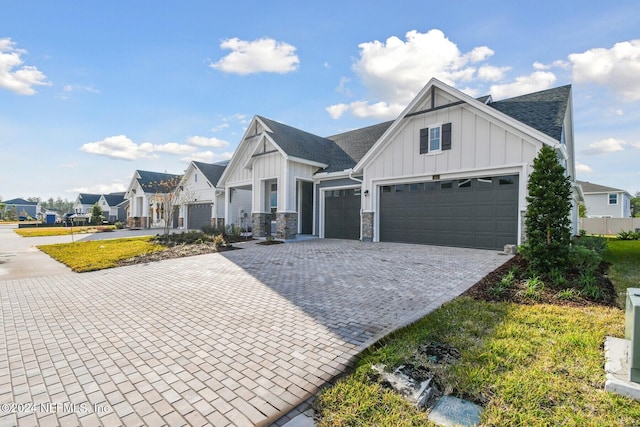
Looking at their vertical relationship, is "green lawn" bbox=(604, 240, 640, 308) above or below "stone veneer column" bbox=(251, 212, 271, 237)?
below

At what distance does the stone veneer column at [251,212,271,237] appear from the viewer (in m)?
16.7

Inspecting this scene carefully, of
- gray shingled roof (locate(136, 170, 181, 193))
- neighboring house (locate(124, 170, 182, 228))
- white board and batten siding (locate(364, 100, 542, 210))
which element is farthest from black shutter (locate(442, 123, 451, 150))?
neighboring house (locate(124, 170, 182, 228))

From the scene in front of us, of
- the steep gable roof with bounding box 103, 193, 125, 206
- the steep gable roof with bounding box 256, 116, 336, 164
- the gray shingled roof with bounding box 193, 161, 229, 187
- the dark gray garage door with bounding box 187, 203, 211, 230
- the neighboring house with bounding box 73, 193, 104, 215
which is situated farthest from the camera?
the neighboring house with bounding box 73, 193, 104, 215

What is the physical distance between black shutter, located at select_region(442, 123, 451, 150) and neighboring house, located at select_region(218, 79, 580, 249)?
0.04 metres

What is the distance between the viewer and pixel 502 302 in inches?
195

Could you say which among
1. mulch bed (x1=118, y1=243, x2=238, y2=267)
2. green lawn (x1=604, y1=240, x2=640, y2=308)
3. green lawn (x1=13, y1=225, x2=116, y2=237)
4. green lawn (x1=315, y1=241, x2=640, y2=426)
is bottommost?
green lawn (x1=13, y1=225, x2=116, y2=237)

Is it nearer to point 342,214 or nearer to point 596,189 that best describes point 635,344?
point 342,214

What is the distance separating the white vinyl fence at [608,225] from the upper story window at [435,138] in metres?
24.5

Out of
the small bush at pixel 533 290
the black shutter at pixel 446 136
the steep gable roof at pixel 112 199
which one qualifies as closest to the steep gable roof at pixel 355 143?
the black shutter at pixel 446 136

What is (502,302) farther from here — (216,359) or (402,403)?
(216,359)

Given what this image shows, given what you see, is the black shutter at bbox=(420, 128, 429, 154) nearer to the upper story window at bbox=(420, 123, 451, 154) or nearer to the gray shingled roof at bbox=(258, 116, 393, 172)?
the upper story window at bbox=(420, 123, 451, 154)

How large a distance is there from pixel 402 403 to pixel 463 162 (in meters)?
10.8

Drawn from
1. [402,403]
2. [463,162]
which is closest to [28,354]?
[402,403]

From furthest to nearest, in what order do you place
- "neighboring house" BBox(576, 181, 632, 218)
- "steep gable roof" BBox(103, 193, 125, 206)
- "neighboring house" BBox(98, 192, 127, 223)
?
"steep gable roof" BBox(103, 193, 125, 206), "neighboring house" BBox(98, 192, 127, 223), "neighboring house" BBox(576, 181, 632, 218)
